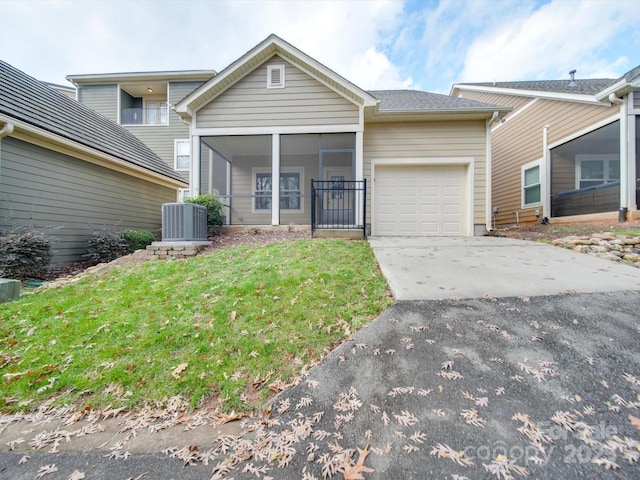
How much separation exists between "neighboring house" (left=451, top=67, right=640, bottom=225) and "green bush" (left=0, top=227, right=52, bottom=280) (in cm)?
1310

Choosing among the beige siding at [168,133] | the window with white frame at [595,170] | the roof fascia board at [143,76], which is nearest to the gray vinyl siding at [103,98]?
the roof fascia board at [143,76]

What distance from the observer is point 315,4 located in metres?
9.55

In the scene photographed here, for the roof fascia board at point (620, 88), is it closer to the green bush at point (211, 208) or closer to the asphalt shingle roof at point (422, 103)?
the asphalt shingle roof at point (422, 103)

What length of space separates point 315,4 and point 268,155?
5.25 m

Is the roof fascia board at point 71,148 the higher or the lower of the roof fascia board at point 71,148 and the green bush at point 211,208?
the higher

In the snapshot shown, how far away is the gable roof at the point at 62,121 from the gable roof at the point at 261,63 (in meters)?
2.40

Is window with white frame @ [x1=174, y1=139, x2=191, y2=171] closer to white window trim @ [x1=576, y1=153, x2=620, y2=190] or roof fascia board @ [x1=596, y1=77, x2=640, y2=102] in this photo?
roof fascia board @ [x1=596, y1=77, x2=640, y2=102]

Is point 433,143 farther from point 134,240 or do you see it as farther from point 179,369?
point 134,240

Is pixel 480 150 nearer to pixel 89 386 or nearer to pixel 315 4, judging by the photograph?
pixel 315 4

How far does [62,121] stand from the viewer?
7.02 meters

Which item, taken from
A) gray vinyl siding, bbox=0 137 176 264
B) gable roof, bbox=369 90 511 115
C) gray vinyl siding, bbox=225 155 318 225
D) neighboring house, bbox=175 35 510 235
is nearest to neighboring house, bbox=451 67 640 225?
gable roof, bbox=369 90 511 115

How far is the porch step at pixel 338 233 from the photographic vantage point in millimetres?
6747

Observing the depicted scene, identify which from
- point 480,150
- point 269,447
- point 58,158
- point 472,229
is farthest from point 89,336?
point 480,150

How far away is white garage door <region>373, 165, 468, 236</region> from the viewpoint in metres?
7.95
